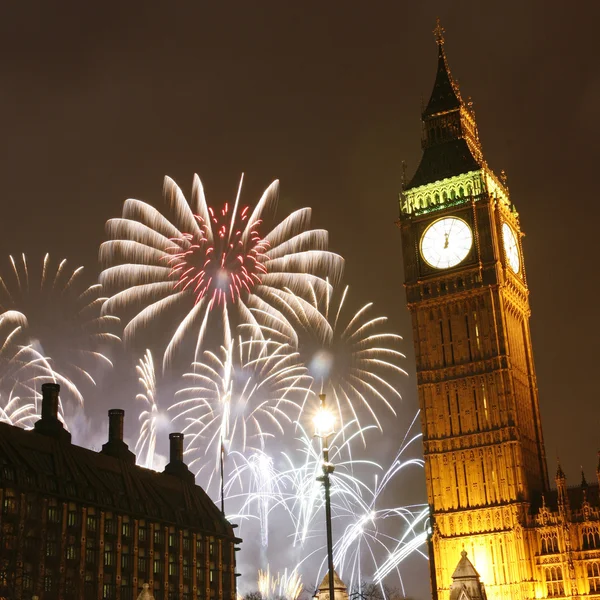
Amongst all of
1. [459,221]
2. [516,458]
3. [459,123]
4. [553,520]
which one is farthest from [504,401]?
[459,123]

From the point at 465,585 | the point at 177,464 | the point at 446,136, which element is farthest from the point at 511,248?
the point at 177,464

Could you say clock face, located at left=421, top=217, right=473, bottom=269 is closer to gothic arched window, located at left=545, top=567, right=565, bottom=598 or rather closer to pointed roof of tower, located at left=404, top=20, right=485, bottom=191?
pointed roof of tower, located at left=404, top=20, right=485, bottom=191

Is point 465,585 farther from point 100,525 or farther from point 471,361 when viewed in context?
point 100,525

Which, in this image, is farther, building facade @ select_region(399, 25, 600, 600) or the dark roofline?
building facade @ select_region(399, 25, 600, 600)

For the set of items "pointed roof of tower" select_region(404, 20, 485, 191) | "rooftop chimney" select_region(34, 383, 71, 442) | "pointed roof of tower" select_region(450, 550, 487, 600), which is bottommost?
"pointed roof of tower" select_region(450, 550, 487, 600)

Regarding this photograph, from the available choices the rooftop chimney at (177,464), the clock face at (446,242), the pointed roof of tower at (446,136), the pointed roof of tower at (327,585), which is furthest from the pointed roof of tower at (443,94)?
the pointed roof of tower at (327,585)

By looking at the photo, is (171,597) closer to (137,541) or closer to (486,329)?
(137,541)

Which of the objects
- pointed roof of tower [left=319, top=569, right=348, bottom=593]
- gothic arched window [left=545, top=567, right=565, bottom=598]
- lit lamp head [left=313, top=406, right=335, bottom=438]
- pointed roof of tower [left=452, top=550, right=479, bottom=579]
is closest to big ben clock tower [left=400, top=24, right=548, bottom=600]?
gothic arched window [left=545, top=567, right=565, bottom=598]

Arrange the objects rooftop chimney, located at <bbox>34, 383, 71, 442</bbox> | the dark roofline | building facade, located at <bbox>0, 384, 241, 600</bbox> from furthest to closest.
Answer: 1. rooftop chimney, located at <bbox>34, 383, 71, 442</bbox>
2. the dark roofline
3. building facade, located at <bbox>0, 384, 241, 600</bbox>
